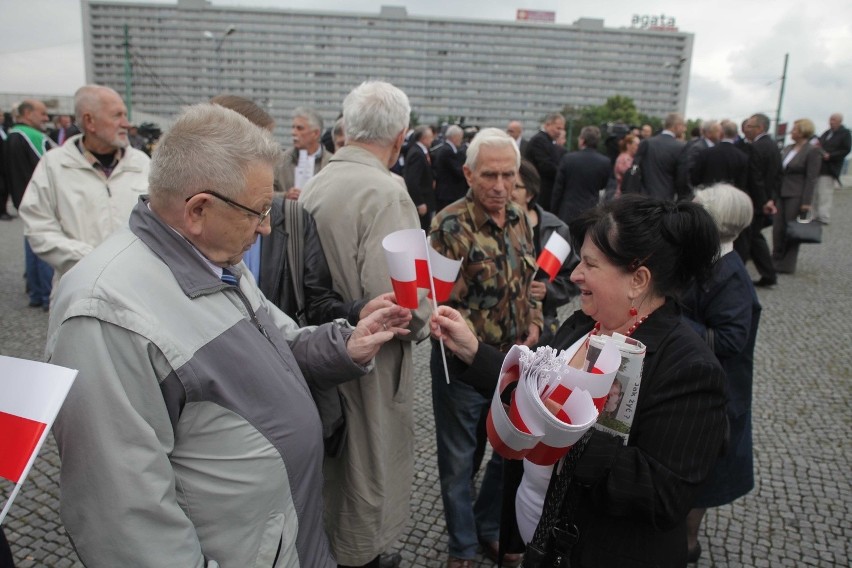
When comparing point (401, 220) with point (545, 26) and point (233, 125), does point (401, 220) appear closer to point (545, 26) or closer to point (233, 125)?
point (233, 125)

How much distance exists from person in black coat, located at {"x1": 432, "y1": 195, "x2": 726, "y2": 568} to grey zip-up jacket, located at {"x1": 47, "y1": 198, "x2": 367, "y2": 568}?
0.63m

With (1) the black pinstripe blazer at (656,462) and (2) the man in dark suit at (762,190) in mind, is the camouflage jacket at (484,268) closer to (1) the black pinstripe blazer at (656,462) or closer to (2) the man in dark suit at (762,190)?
(1) the black pinstripe blazer at (656,462)

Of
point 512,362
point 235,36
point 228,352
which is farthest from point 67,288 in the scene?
point 235,36

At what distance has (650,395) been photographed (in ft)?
4.95

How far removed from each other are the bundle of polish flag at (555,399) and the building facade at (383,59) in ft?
390

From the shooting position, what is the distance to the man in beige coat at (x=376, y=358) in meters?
2.19

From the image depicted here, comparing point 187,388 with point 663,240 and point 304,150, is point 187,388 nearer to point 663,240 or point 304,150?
point 663,240

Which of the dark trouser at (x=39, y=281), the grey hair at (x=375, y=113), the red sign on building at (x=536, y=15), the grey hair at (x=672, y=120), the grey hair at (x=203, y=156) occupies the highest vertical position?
the red sign on building at (x=536, y=15)

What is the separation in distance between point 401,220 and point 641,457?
48.1 inches

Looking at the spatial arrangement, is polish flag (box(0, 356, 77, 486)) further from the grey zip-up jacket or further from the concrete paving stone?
the concrete paving stone

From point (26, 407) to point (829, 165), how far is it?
1083 cm

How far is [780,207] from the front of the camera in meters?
8.70

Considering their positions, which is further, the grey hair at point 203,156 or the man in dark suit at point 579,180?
the man in dark suit at point 579,180

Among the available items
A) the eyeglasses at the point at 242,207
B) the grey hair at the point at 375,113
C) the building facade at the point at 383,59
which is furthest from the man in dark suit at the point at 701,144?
the building facade at the point at 383,59
